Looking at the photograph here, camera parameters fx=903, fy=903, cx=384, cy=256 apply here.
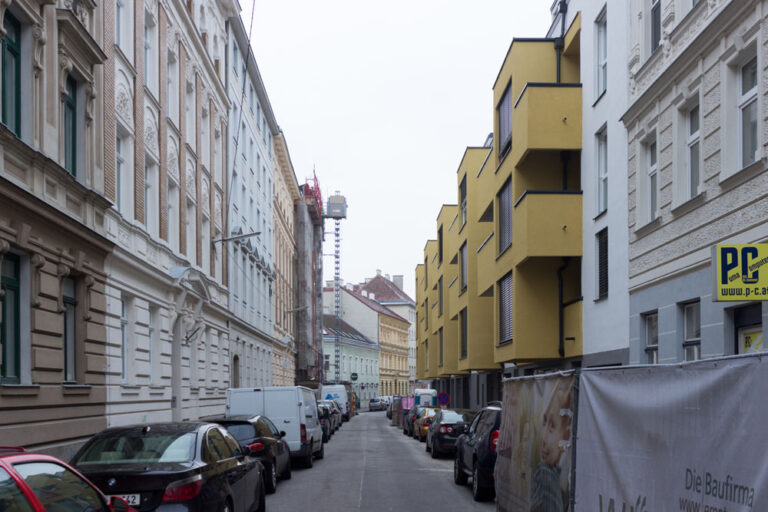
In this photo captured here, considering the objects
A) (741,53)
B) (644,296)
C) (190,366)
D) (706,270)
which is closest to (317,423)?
(190,366)

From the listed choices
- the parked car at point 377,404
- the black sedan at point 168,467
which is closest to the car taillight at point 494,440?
the black sedan at point 168,467

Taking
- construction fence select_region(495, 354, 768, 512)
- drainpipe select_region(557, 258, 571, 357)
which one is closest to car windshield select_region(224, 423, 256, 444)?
construction fence select_region(495, 354, 768, 512)

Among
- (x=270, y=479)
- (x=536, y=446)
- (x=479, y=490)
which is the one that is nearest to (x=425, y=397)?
(x=270, y=479)

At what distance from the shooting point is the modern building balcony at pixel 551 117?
829 inches

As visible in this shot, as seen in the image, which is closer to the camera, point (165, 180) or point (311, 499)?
point (311, 499)

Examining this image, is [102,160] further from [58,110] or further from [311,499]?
[311,499]

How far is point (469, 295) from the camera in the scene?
36562 millimetres

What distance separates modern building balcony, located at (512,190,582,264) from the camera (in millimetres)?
20828

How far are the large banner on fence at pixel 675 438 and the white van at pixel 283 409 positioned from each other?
14582 millimetres

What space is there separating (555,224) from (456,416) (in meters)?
6.41

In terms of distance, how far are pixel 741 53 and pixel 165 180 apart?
56.2 feet

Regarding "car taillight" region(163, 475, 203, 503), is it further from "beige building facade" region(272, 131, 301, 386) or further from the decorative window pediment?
"beige building facade" region(272, 131, 301, 386)

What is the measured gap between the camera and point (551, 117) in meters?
21.3

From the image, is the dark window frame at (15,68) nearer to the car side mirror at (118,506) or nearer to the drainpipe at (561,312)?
the car side mirror at (118,506)
